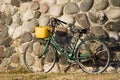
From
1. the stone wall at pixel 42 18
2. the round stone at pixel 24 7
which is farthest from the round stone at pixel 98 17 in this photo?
the round stone at pixel 24 7

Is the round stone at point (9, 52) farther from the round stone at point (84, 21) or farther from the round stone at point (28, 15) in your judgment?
the round stone at point (84, 21)

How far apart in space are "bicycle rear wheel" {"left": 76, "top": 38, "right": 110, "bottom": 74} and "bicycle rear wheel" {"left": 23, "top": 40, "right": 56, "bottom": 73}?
23.7 inches

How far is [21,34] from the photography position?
980 cm

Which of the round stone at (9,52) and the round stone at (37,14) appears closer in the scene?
the round stone at (37,14)

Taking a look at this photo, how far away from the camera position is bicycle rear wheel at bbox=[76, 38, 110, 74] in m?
9.18

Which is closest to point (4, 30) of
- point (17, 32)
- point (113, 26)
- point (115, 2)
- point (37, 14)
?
point (17, 32)

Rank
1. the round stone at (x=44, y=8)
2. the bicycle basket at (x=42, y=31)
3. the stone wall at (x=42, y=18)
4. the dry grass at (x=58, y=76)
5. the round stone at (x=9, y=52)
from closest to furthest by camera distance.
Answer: the dry grass at (x=58, y=76) < the bicycle basket at (x=42, y=31) < the stone wall at (x=42, y=18) < the round stone at (x=44, y=8) < the round stone at (x=9, y=52)

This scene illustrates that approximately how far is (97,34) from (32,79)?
173 cm

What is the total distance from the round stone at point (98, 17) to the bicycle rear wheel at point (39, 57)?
1.06 metres

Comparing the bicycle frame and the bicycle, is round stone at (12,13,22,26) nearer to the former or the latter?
the bicycle

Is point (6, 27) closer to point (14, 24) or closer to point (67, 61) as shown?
point (14, 24)

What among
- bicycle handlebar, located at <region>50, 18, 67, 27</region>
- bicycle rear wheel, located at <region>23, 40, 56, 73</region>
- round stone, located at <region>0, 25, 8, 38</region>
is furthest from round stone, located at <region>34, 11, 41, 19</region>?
round stone, located at <region>0, 25, 8, 38</region>

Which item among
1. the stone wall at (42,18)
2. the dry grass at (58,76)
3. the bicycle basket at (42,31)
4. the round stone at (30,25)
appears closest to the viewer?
the dry grass at (58,76)

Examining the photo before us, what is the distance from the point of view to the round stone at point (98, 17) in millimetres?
9227
